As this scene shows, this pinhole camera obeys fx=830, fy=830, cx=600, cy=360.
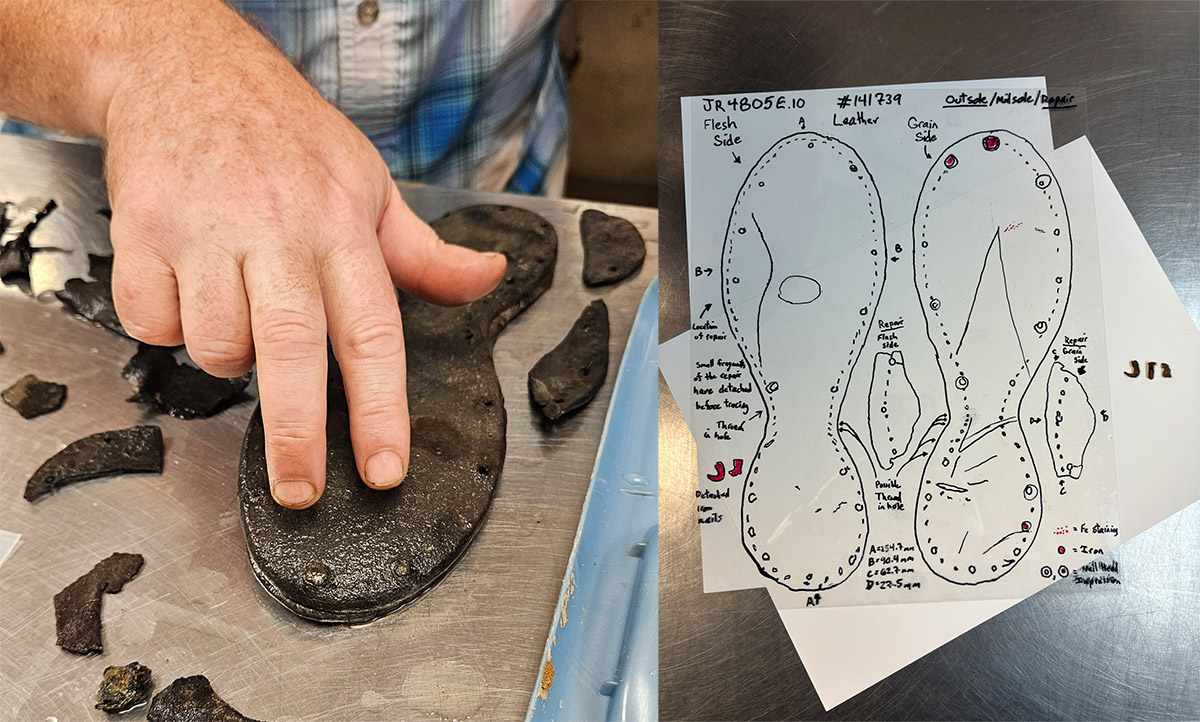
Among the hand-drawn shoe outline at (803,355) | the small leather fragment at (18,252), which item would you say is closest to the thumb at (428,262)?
the hand-drawn shoe outline at (803,355)

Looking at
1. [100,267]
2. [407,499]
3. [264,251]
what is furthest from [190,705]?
[100,267]

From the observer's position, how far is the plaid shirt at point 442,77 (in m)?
0.75

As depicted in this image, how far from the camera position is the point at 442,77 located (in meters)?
0.82

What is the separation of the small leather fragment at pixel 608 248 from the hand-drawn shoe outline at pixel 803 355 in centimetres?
24

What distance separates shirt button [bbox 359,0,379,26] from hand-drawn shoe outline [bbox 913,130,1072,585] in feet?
1.73

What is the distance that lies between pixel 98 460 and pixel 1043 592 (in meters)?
0.65

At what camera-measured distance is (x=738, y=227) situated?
51 cm

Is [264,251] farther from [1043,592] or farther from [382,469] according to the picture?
[1043,592]

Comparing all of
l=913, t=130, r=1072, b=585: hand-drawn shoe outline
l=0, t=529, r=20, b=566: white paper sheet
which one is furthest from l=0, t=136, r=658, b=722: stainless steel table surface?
l=913, t=130, r=1072, b=585: hand-drawn shoe outline

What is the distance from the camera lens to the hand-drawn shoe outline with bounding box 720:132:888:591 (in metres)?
0.49

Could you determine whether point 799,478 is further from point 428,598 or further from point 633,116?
point 633,116

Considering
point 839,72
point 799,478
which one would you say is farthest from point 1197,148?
point 799,478

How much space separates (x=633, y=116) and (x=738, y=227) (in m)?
0.38

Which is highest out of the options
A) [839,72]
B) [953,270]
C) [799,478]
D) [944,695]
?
[839,72]
